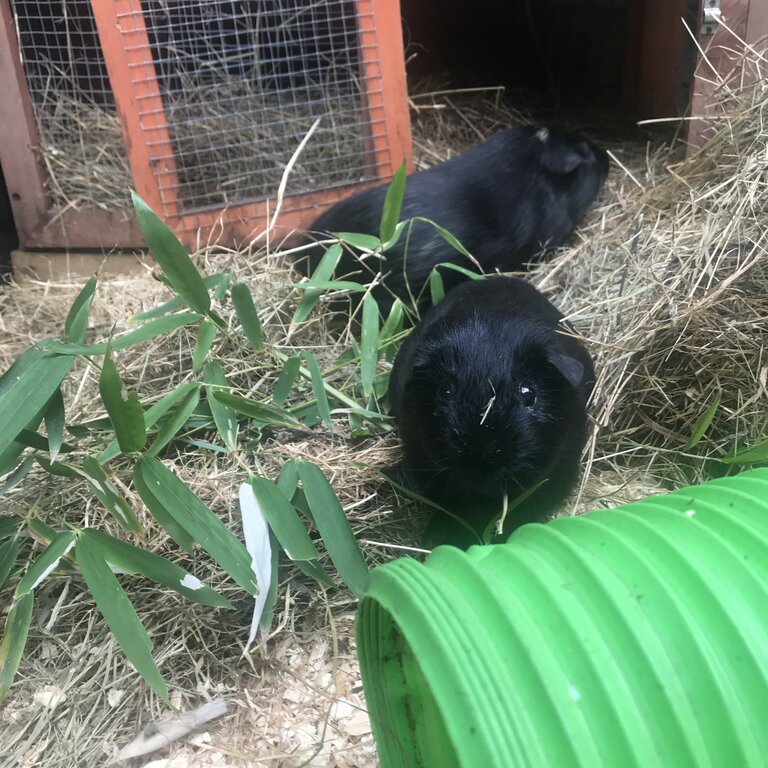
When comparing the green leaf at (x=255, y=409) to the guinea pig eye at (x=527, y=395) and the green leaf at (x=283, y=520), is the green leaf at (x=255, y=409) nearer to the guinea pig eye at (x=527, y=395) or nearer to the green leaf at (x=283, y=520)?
the green leaf at (x=283, y=520)

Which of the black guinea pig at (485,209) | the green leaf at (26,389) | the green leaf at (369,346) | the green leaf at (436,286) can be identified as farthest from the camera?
the black guinea pig at (485,209)

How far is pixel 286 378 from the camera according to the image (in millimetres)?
1998

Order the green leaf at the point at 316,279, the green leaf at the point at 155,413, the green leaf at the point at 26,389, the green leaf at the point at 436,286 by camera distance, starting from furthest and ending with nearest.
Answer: the green leaf at the point at 436,286 < the green leaf at the point at 316,279 < the green leaf at the point at 155,413 < the green leaf at the point at 26,389

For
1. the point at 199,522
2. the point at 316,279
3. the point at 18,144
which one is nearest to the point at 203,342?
the point at 316,279

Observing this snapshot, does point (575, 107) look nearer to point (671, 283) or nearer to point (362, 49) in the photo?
point (362, 49)

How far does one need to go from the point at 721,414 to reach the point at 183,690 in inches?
66.7

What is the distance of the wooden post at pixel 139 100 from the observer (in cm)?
275

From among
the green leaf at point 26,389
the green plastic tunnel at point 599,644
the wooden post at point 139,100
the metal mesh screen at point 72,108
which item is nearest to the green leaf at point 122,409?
the green leaf at point 26,389

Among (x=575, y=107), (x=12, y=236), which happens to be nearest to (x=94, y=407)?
(x=12, y=236)

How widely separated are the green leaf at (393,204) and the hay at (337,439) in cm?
49

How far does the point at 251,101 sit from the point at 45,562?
295 centimetres

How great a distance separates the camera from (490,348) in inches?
69.0

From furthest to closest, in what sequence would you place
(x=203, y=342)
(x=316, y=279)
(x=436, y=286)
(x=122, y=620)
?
(x=436, y=286) → (x=316, y=279) → (x=203, y=342) → (x=122, y=620)

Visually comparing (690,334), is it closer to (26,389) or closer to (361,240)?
(361,240)
